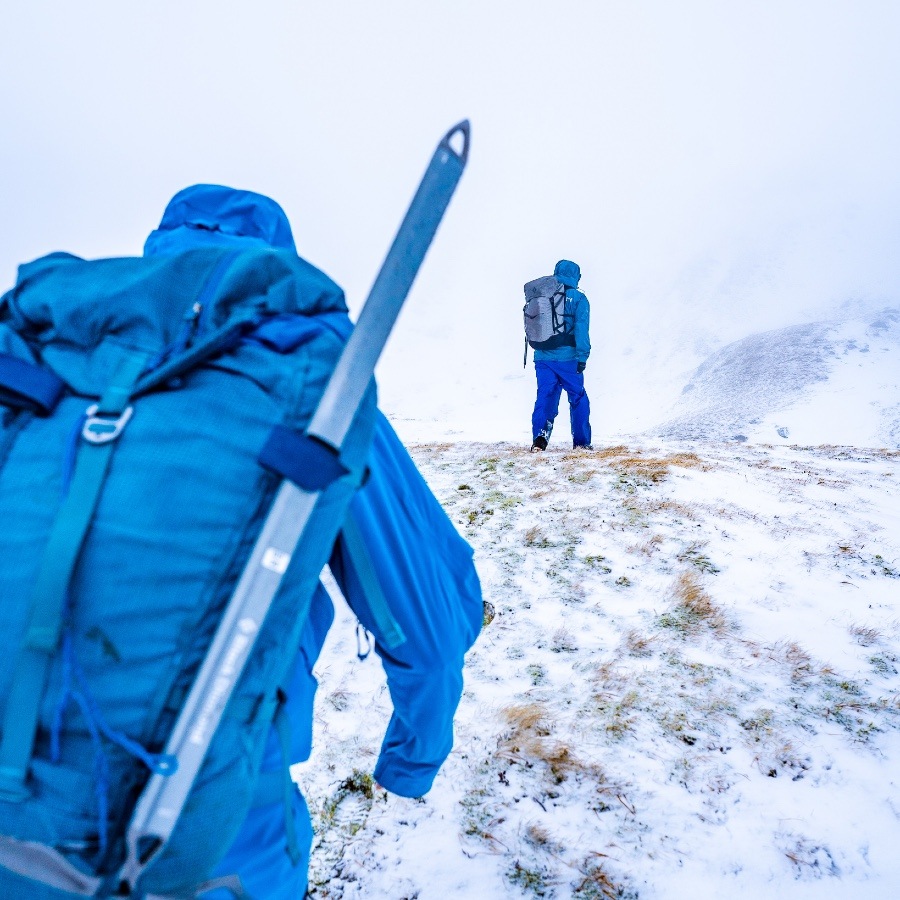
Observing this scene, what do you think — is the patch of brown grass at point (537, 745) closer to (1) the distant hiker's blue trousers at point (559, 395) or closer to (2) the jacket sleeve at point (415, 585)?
(2) the jacket sleeve at point (415, 585)

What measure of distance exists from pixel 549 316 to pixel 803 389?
98.4ft

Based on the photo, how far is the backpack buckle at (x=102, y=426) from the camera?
93 centimetres

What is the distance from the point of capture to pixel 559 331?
8883mm

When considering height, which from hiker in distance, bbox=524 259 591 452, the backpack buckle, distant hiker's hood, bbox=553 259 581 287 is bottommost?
the backpack buckle

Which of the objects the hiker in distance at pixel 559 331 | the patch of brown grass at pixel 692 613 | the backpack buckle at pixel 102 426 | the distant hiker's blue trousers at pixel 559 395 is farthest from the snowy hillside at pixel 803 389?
the backpack buckle at pixel 102 426

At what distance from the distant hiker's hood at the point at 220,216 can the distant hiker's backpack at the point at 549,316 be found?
7.46m

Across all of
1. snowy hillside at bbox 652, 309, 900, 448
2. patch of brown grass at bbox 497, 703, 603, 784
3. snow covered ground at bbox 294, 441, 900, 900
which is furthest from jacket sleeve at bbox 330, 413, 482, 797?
snowy hillside at bbox 652, 309, 900, 448

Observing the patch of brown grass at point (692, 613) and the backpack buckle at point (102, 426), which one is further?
the patch of brown grass at point (692, 613)

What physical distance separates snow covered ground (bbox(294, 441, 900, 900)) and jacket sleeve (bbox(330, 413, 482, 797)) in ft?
3.56

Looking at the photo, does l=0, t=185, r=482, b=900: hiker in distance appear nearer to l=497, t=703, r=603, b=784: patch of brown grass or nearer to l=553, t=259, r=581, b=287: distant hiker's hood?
l=497, t=703, r=603, b=784: patch of brown grass

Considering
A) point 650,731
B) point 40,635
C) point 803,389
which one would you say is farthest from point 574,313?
point 803,389

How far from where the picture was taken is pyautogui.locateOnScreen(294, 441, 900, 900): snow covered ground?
2.23 m

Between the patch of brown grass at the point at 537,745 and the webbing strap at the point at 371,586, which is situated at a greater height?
the webbing strap at the point at 371,586

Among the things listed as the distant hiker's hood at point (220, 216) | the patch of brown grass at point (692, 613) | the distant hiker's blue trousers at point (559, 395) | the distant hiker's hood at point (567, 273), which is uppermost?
the distant hiker's hood at point (567, 273)
